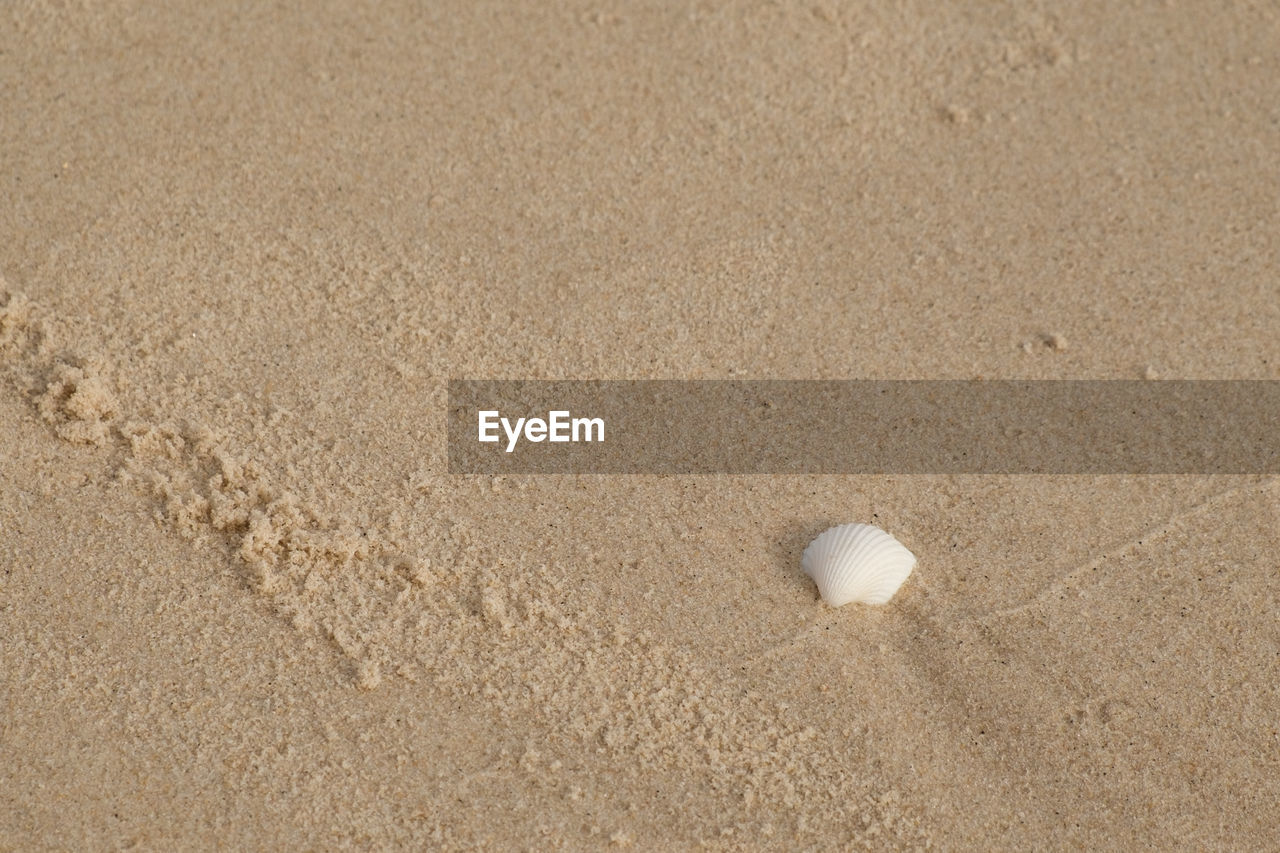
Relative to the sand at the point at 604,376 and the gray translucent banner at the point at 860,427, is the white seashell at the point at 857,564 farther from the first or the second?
the gray translucent banner at the point at 860,427

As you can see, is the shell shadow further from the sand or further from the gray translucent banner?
the gray translucent banner

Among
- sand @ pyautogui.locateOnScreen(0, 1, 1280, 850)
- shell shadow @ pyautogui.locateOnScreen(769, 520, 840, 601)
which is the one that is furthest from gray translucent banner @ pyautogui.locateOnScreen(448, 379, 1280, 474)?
shell shadow @ pyautogui.locateOnScreen(769, 520, 840, 601)

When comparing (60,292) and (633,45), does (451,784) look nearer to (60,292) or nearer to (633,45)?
(60,292)

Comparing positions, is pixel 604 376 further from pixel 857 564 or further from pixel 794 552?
pixel 857 564

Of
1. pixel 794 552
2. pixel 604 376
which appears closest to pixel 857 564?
pixel 794 552

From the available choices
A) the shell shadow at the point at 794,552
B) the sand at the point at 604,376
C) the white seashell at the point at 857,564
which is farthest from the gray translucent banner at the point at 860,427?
the white seashell at the point at 857,564

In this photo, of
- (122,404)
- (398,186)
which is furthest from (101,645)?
(398,186)

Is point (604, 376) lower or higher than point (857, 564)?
higher
